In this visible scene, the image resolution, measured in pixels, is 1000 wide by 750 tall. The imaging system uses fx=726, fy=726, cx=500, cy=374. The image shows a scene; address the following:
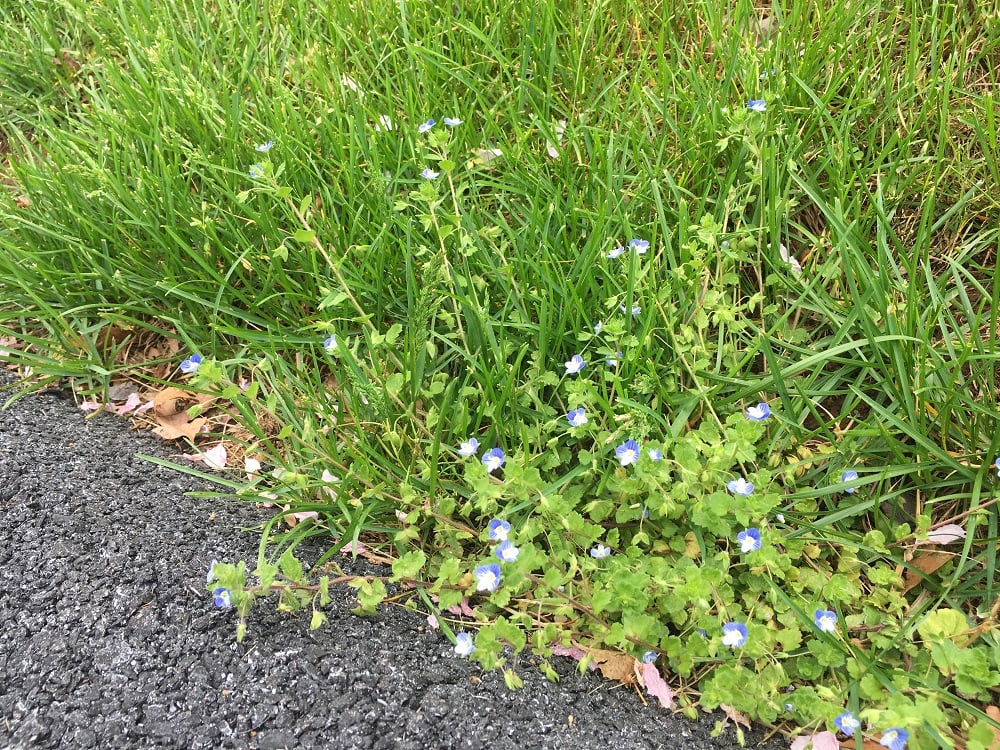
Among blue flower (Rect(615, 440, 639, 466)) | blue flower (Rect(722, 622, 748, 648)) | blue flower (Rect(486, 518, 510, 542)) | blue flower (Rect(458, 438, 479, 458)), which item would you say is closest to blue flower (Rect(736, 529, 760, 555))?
blue flower (Rect(722, 622, 748, 648))

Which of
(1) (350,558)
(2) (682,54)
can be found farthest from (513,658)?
(2) (682,54)

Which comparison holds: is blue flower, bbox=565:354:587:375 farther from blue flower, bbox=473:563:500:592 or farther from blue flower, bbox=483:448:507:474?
blue flower, bbox=473:563:500:592

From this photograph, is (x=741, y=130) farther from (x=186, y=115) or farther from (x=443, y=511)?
(x=186, y=115)

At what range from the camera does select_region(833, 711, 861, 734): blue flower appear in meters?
1.29

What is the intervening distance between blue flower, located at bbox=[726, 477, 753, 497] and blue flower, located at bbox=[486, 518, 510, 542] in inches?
19.4

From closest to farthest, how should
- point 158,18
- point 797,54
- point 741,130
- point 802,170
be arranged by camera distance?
point 741,130
point 802,170
point 797,54
point 158,18

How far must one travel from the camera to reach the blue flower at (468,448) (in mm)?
1729

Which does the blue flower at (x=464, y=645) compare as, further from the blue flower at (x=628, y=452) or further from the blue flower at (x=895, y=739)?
the blue flower at (x=895, y=739)

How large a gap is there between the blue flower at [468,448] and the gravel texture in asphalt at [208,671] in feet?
1.29

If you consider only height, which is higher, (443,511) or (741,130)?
(741,130)

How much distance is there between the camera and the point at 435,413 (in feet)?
6.01

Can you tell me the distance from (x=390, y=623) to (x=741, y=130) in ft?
5.15

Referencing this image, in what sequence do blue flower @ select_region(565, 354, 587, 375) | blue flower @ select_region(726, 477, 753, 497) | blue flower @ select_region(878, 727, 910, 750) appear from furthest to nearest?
blue flower @ select_region(565, 354, 587, 375)
blue flower @ select_region(726, 477, 753, 497)
blue flower @ select_region(878, 727, 910, 750)

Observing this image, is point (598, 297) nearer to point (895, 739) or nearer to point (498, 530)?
point (498, 530)
